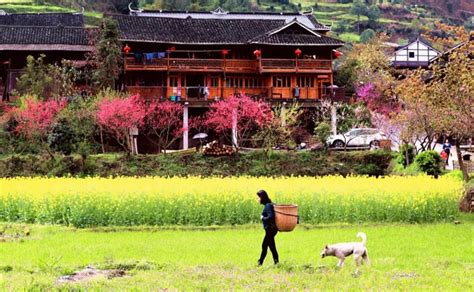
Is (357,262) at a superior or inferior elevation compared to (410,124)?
inferior

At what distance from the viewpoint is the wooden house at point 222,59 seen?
51812mm

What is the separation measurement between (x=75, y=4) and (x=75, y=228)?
7517 cm

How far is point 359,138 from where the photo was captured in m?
48.3

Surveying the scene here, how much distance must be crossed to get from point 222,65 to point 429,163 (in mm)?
19788

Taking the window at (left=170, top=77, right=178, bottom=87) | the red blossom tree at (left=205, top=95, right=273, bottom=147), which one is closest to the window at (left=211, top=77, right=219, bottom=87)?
the window at (left=170, top=77, right=178, bottom=87)

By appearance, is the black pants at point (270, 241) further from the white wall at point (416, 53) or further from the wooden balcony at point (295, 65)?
the white wall at point (416, 53)

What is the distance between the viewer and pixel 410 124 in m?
38.8

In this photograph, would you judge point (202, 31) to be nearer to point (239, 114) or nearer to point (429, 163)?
point (239, 114)

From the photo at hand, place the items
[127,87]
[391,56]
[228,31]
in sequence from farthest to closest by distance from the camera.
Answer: [391,56], [228,31], [127,87]

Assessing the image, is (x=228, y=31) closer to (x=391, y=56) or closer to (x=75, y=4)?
(x=391, y=56)

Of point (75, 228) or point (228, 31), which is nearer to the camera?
point (75, 228)

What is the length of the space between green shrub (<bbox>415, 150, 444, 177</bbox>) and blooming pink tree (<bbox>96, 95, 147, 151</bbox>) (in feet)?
51.4

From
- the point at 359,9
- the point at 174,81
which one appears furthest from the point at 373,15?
the point at 174,81

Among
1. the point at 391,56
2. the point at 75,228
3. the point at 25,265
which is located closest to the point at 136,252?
the point at 25,265
